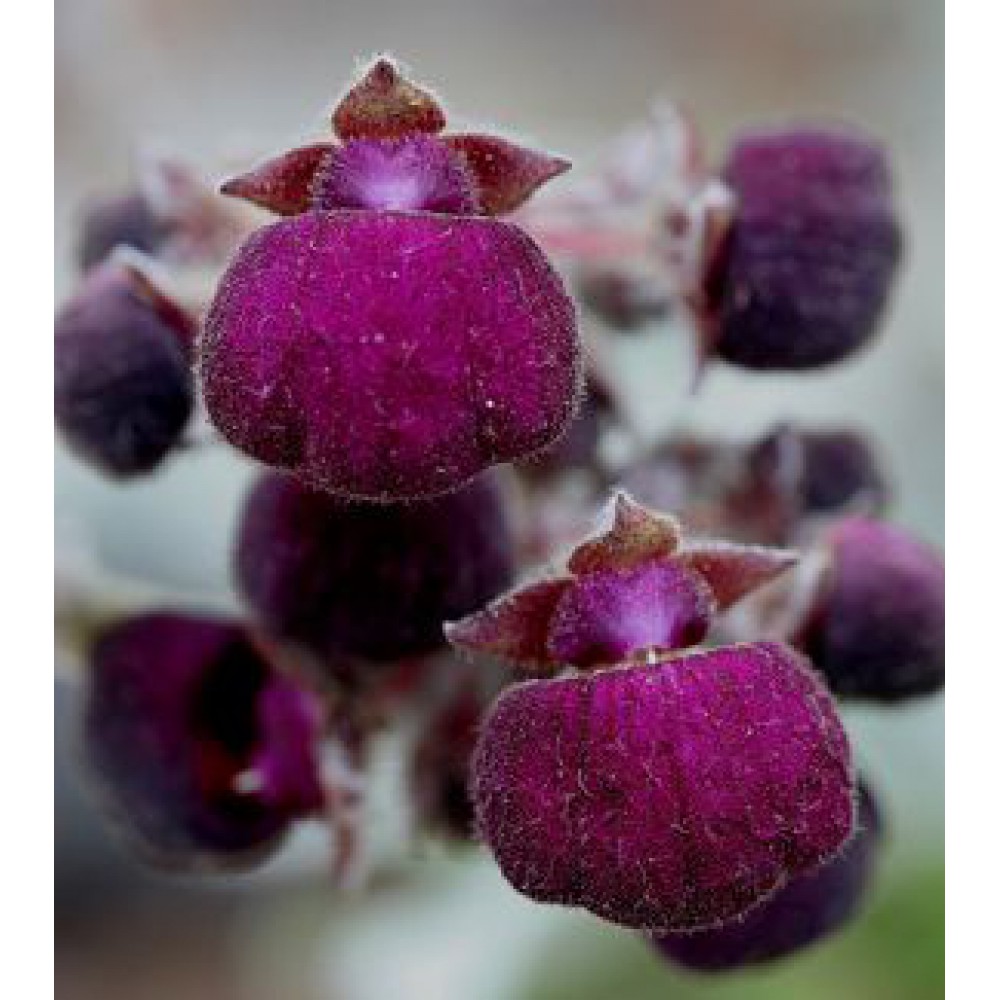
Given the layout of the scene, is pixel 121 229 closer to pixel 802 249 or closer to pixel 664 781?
pixel 802 249

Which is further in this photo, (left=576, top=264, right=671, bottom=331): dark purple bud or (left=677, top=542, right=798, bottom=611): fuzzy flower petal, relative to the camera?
(left=576, top=264, right=671, bottom=331): dark purple bud

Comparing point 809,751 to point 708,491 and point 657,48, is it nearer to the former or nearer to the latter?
point 708,491

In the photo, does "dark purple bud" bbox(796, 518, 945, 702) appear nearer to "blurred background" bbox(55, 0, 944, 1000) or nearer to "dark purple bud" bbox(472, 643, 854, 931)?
"dark purple bud" bbox(472, 643, 854, 931)

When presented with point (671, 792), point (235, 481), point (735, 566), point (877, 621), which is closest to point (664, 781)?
point (671, 792)

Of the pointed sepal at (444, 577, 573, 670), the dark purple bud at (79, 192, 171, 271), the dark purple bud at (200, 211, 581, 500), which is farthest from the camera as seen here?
the dark purple bud at (79, 192, 171, 271)

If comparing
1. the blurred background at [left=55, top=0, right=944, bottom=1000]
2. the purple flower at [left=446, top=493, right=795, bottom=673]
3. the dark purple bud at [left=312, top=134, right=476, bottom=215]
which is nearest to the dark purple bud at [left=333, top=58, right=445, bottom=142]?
the dark purple bud at [left=312, top=134, right=476, bottom=215]

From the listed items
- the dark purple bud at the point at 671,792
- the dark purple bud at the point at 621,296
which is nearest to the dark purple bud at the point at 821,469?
the dark purple bud at the point at 621,296

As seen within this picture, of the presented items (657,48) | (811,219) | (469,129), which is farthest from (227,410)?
(657,48)
